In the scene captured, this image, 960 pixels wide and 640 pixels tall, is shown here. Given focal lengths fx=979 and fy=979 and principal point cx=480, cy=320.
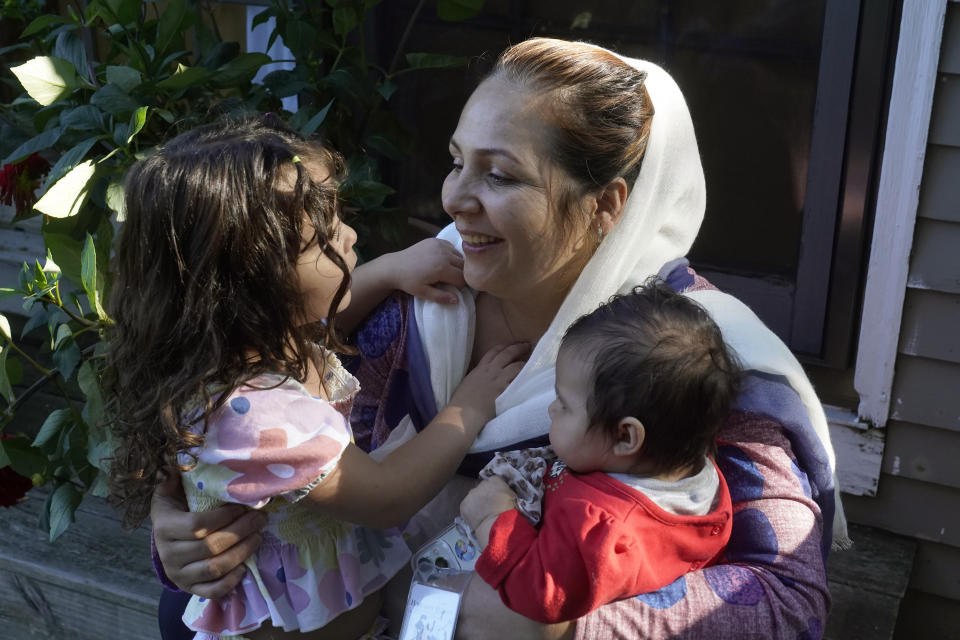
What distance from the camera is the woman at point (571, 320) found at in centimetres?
137

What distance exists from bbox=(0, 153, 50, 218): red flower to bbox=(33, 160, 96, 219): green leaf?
398mm

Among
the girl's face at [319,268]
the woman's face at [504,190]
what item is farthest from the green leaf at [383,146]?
the girl's face at [319,268]

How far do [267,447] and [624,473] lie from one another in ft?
1.60

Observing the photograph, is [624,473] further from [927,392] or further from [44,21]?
[44,21]

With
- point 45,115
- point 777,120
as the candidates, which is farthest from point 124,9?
point 777,120

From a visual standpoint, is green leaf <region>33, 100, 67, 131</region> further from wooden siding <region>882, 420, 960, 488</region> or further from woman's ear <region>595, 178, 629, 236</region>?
wooden siding <region>882, 420, 960, 488</region>

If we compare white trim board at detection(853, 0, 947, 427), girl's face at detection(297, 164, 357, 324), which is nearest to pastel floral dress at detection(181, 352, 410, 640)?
girl's face at detection(297, 164, 357, 324)

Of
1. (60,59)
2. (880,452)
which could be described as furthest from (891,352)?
(60,59)

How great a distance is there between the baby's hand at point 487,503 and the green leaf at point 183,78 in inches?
51.2

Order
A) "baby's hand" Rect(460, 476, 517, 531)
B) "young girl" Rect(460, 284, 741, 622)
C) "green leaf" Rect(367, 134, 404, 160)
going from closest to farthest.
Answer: "young girl" Rect(460, 284, 741, 622), "baby's hand" Rect(460, 476, 517, 531), "green leaf" Rect(367, 134, 404, 160)

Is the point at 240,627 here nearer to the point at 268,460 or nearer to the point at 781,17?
the point at 268,460

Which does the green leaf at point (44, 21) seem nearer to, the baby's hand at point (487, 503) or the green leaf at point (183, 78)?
the green leaf at point (183, 78)

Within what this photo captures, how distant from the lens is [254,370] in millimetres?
1379

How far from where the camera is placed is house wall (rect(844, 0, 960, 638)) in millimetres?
2191
